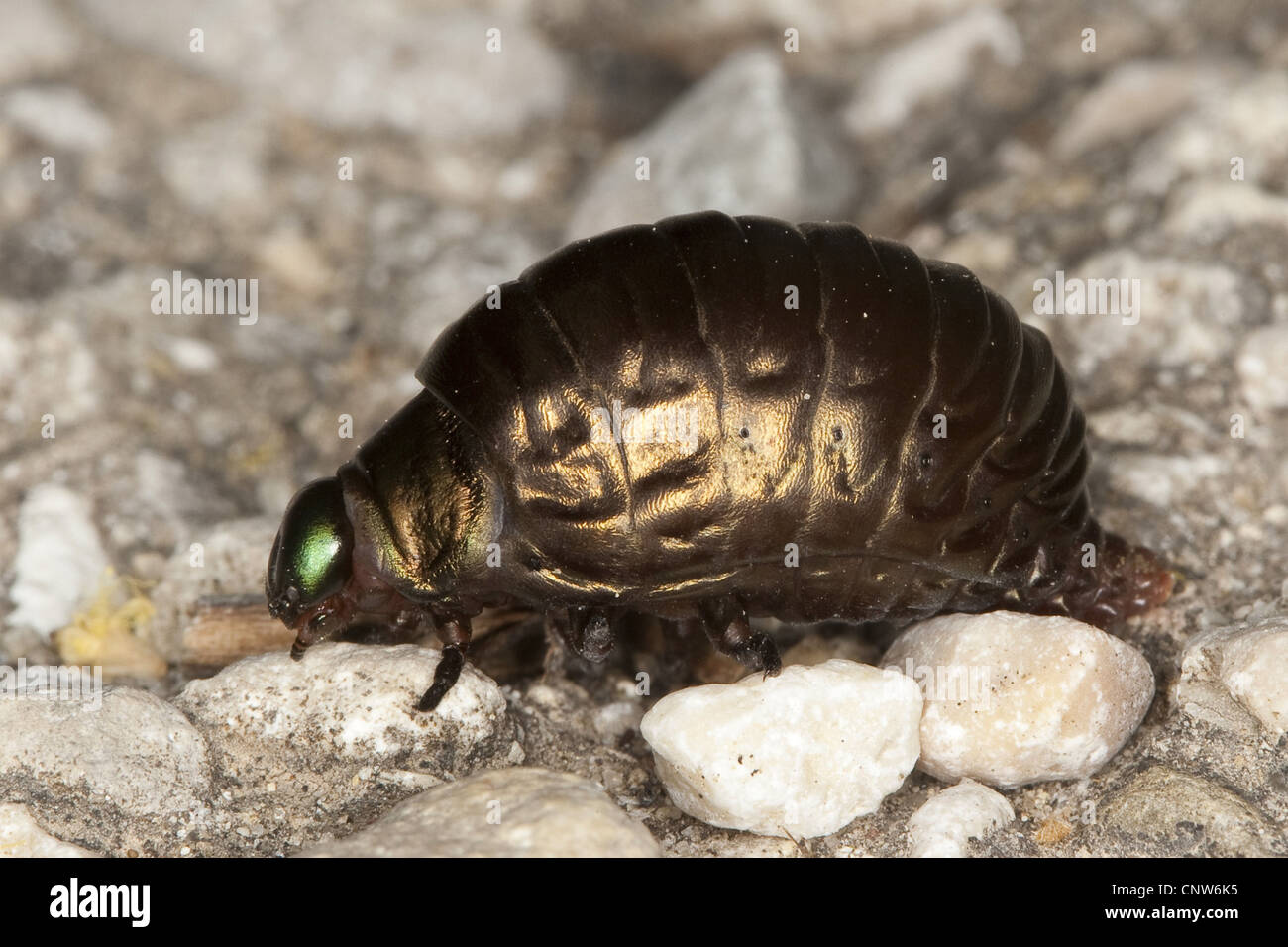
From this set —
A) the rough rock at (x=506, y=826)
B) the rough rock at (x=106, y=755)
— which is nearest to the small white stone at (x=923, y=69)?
the rough rock at (x=506, y=826)

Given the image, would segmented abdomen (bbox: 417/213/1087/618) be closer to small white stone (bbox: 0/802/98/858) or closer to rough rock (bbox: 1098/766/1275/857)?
rough rock (bbox: 1098/766/1275/857)

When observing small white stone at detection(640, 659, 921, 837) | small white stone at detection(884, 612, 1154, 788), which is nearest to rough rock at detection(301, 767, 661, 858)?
small white stone at detection(640, 659, 921, 837)

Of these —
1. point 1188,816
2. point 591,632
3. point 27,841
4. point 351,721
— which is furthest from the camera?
point 591,632

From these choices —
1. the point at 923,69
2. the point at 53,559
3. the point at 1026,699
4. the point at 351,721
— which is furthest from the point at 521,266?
the point at 1026,699

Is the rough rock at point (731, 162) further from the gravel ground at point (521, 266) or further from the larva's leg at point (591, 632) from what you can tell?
the larva's leg at point (591, 632)

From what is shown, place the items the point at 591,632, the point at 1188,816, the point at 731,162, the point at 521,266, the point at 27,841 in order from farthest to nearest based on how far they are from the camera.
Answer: the point at 521,266 → the point at 731,162 → the point at 591,632 → the point at 1188,816 → the point at 27,841

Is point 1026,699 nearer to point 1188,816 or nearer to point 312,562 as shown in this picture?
point 1188,816
